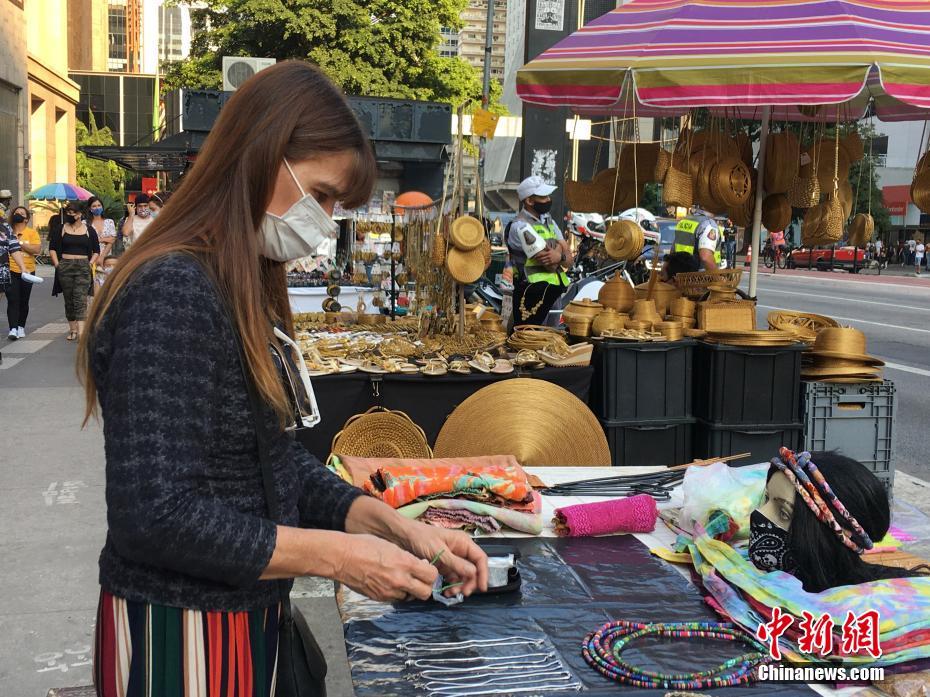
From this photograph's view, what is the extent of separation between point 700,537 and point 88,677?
2332 millimetres

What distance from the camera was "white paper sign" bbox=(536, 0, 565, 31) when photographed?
11578 mm

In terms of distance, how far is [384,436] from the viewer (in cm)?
489

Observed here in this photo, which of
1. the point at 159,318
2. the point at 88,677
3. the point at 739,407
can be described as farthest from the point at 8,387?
the point at 159,318

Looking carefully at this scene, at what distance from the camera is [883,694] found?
6.60 ft

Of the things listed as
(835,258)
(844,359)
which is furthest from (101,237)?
(835,258)

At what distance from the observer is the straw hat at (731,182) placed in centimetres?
596

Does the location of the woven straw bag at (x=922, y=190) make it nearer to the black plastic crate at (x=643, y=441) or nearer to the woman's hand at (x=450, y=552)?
the black plastic crate at (x=643, y=441)

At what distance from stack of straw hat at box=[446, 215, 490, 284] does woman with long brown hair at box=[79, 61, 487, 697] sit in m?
4.13

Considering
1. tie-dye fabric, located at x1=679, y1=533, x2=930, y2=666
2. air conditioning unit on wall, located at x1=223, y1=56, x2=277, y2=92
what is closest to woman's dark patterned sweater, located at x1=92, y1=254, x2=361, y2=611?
tie-dye fabric, located at x1=679, y1=533, x2=930, y2=666

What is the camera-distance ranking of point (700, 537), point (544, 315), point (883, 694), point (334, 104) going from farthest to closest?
point (544, 315), point (700, 537), point (883, 694), point (334, 104)

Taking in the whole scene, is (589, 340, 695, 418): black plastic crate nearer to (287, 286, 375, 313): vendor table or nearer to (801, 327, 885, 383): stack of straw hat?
(801, 327, 885, 383): stack of straw hat

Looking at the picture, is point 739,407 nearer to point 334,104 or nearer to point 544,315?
point 544,315

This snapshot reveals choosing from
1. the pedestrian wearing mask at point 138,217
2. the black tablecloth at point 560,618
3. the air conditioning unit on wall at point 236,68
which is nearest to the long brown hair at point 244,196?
the black tablecloth at point 560,618

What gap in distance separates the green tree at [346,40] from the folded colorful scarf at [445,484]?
24724mm
